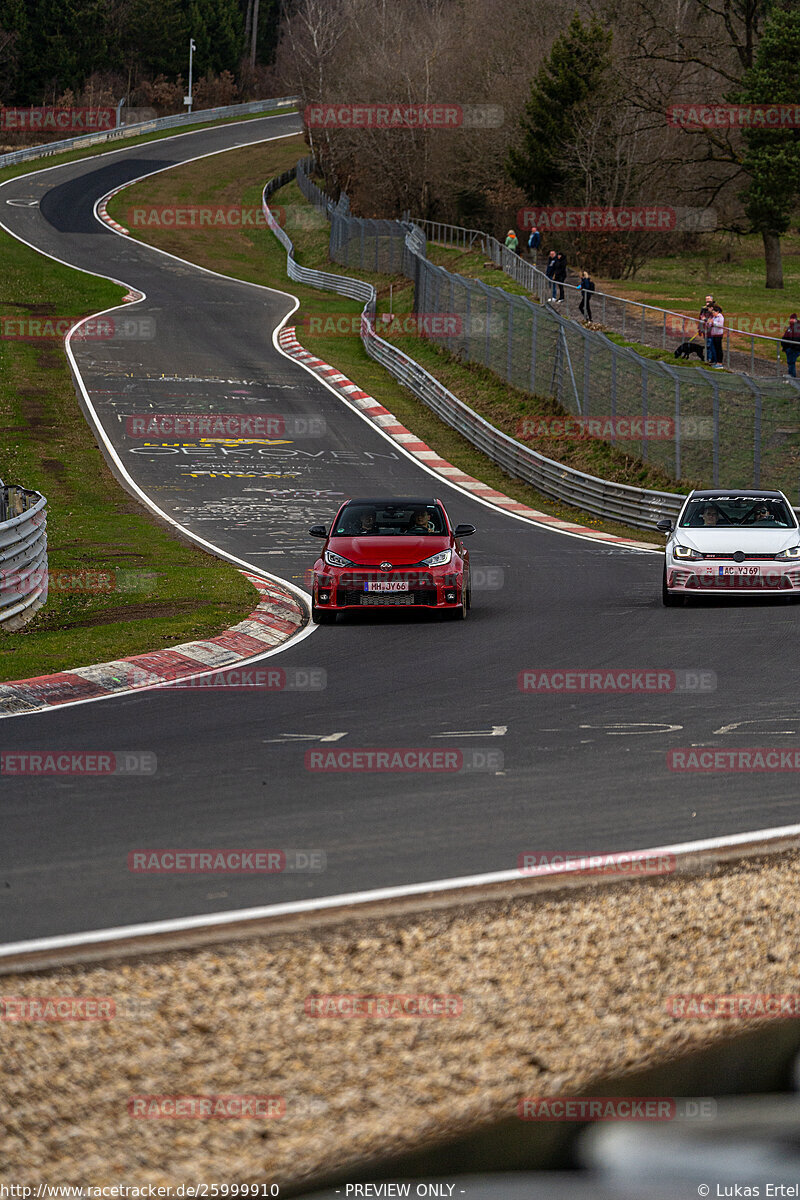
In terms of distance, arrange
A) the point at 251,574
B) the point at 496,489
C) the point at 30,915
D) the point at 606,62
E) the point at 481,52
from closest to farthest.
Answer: the point at 30,915 → the point at 251,574 → the point at 496,489 → the point at 606,62 → the point at 481,52

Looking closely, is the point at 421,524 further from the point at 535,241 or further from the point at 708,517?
the point at 535,241

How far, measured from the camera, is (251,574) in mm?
20172

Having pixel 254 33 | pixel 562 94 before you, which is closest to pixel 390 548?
pixel 562 94

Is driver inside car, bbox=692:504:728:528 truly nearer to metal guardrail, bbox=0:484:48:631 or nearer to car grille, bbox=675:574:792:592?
car grille, bbox=675:574:792:592

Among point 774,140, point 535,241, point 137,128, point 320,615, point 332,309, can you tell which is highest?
point 137,128

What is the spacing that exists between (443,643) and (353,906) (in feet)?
27.1

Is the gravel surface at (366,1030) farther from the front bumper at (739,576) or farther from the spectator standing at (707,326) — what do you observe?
the spectator standing at (707,326)

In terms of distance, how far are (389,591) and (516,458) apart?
17802 millimetres

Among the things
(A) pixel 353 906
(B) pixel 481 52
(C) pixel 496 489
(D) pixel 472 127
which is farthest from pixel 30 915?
(B) pixel 481 52

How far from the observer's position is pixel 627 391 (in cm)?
3028

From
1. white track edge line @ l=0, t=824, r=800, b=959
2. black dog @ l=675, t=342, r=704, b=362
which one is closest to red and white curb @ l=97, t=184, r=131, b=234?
black dog @ l=675, t=342, r=704, b=362

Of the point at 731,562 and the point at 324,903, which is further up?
the point at 731,562

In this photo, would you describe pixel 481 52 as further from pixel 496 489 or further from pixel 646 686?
pixel 646 686

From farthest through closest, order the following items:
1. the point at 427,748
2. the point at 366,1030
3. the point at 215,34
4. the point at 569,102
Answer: the point at 215,34 < the point at 569,102 < the point at 427,748 < the point at 366,1030
